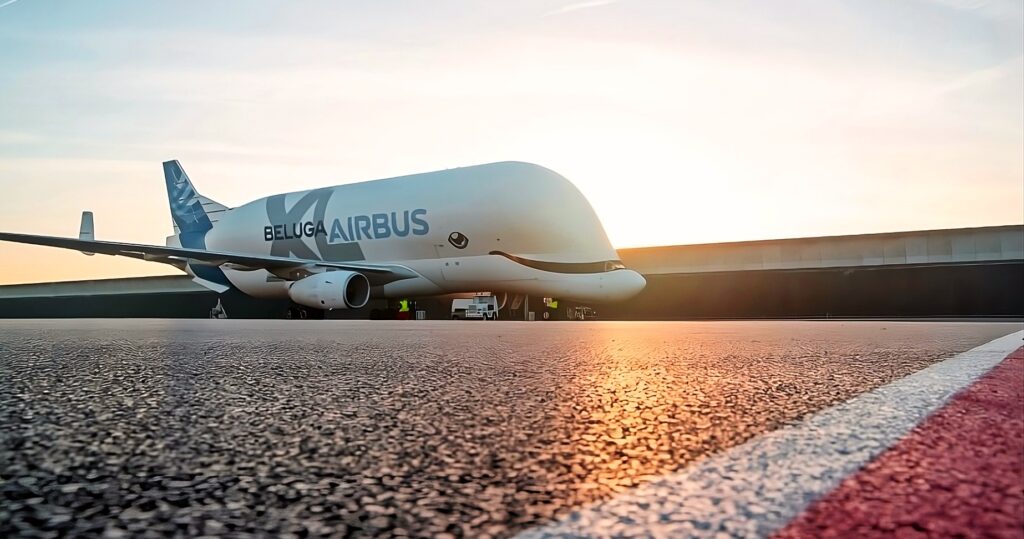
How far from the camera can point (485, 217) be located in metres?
18.8

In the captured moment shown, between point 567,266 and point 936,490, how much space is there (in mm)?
17357

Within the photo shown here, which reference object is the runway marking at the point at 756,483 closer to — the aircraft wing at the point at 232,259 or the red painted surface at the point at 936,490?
the red painted surface at the point at 936,490

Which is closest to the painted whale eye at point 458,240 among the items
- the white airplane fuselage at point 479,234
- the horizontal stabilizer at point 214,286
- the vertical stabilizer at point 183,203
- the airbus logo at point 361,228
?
the white airplane fuselage at point 479,234

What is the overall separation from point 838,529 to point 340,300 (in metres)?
17.4

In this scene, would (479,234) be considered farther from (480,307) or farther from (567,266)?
(567,266)

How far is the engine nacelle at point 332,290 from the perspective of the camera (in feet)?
58.9

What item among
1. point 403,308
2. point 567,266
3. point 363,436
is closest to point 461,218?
point 567,266

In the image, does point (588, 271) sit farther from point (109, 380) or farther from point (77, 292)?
point (77, 292)

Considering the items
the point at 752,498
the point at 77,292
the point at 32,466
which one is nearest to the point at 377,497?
the point at 752,498

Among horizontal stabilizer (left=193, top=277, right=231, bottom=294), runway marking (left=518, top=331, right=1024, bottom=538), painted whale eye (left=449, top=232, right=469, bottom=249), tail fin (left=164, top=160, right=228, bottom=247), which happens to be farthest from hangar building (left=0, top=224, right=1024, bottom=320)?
runway marking (left=518, top=331, right=1024, bottom=538)

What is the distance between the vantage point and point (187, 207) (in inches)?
1057

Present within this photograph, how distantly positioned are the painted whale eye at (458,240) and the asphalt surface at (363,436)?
15115 millimetres

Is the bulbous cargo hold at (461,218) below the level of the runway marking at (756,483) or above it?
above

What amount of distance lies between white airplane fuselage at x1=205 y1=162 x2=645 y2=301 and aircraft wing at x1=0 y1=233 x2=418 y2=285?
26 cm
